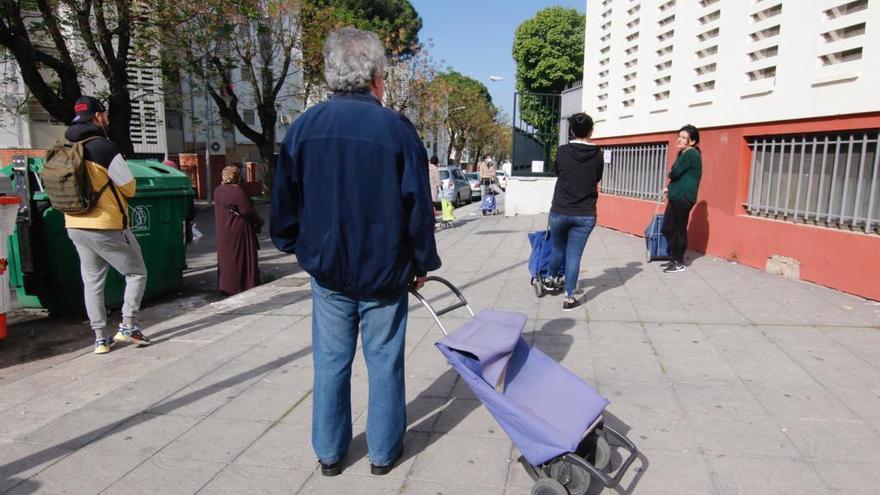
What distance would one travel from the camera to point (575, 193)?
5320 millimetres

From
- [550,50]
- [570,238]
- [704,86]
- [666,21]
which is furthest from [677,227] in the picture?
[550,50]

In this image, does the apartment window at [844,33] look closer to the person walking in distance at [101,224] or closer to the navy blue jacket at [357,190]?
the navy blue jacket at [357,190]

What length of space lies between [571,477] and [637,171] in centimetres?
933

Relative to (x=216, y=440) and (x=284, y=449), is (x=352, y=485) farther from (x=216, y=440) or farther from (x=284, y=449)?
(x=216, y=440)

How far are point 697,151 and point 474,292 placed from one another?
3.32 meters

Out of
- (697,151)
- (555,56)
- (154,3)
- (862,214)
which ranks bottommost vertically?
(862,214)

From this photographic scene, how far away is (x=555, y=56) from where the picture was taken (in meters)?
28.4

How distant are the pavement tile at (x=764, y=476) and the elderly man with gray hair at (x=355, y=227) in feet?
4.97

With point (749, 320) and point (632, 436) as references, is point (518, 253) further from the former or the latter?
point (632, 436)

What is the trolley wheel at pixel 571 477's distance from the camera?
2377 millimetres

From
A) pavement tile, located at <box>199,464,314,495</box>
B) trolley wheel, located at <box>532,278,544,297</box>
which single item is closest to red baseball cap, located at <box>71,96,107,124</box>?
pavement tile, located at <box>199,464,314,495</box>

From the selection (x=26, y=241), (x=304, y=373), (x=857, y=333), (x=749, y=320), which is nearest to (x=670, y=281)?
(x=749, y=320)

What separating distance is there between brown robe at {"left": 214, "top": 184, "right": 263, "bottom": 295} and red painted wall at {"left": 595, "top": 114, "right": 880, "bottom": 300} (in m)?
6.07

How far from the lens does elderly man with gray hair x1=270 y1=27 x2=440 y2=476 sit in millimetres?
2361
